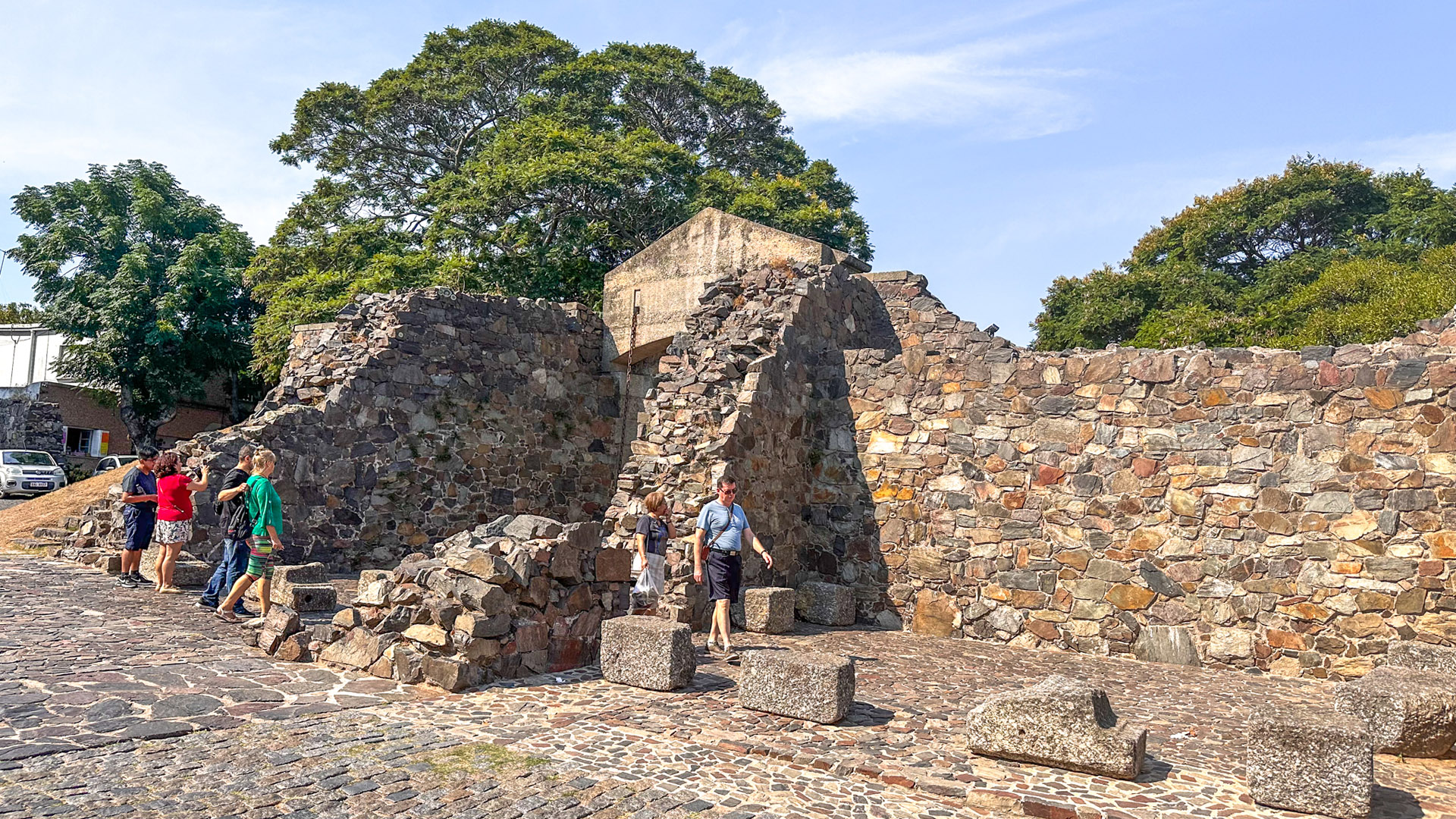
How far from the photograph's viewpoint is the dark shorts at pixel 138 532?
Answer: 11.0m

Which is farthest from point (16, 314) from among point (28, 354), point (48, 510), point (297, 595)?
point (297, 595)

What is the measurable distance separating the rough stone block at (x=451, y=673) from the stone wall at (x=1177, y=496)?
217 inches

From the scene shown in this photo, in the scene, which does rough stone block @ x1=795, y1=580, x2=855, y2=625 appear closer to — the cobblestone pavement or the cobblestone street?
the cobblestone street

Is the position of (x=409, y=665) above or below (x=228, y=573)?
below

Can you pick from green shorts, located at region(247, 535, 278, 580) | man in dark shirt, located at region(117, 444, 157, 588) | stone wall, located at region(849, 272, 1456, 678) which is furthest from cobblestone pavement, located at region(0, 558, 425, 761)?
stone wall, located at region(849, 272, 1456, 678)

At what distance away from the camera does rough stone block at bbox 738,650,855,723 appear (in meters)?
6.41

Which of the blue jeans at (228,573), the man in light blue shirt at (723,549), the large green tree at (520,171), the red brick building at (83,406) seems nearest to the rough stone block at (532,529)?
the man in light blue shirt at (723,549)

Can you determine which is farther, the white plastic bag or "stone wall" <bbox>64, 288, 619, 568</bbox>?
"stone wall" <bbox>64, 288, 619, 568</bbox>

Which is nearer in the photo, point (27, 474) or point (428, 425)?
point (428, 425)

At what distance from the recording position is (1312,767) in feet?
16.5

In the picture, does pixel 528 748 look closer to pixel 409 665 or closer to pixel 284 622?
pixel 409 665

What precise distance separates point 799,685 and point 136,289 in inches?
1059

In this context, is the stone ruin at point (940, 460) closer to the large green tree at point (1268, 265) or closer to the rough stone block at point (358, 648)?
the rough stone block at point (358, 648)

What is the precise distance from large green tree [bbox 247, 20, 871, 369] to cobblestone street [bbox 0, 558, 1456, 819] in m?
16.1
